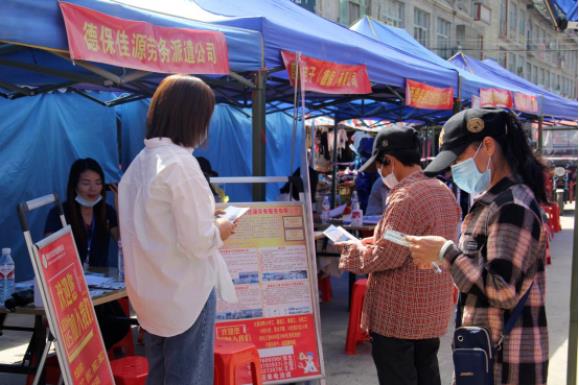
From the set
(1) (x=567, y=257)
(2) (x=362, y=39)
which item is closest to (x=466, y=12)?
(1) (x=567, y=257)

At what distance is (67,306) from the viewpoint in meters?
3.34

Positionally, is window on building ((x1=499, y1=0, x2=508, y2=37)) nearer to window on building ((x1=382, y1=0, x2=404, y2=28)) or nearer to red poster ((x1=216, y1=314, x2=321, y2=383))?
window on building ((x1=382, y1=0, x2=404, y2=28))

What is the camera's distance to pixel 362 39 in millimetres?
8008

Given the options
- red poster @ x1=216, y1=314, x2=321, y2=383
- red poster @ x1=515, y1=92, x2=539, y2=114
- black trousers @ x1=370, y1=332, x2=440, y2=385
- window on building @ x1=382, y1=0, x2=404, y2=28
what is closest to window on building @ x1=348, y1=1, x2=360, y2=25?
window on building @ x1=382, y1=0, x2=404, y2=28

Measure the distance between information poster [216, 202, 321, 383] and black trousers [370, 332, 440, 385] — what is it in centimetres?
122

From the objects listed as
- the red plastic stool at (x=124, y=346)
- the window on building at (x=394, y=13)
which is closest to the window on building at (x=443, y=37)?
the window on building at (x=394, y=13)

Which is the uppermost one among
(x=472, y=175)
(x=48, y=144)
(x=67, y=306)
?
(x=48, y=144)

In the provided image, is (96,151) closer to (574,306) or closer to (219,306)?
(219,306)

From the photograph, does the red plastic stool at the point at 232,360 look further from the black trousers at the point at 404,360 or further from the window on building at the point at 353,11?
the window on building at the point at 353,11

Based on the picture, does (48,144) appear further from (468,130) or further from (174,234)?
(468,130)

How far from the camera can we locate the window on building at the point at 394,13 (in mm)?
24781

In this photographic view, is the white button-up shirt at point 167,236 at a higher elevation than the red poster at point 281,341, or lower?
higher

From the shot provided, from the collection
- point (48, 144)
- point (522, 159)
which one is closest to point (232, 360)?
point (522, 159)

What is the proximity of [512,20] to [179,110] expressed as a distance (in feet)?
141
